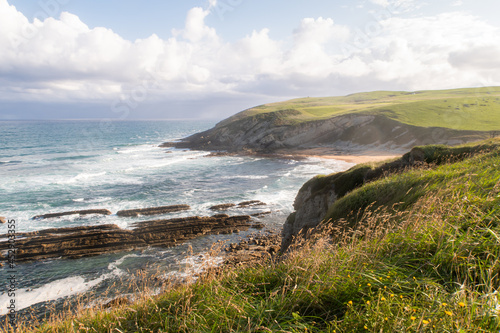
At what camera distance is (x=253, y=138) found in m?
87.2

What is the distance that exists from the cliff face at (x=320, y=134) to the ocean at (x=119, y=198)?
19.8 metres

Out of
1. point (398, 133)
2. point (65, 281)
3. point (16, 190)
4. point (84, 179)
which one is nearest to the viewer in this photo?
point (65, 281)

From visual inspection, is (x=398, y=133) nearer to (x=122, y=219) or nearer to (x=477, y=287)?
(x=122, y=219)

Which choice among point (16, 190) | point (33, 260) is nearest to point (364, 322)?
point (33, 260)

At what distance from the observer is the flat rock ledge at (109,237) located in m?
20.6

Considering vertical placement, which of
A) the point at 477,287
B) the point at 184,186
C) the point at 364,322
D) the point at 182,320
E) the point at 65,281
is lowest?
the point at 65,281

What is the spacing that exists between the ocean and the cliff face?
65.1ft

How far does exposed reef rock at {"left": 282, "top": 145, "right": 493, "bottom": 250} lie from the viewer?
1703cm

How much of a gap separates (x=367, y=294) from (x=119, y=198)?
117 ft

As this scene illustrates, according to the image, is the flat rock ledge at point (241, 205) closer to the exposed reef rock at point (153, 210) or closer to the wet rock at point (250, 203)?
the wet rock at point (250, 203)

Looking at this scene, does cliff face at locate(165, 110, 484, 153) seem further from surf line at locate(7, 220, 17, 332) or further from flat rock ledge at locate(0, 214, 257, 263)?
surf line at locate(7, 220, 17, 332)

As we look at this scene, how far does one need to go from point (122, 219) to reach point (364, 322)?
28143mm

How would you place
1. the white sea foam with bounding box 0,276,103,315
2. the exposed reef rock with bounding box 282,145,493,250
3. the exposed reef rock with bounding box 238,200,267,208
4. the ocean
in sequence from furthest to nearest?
1. the exposed reef rock with bounding box 238,200,267,208
2. the exposed reef rock with bounding box 282,145,493,250
3. the ocean
4. the white sea foam with bounding box 0,276,103,315

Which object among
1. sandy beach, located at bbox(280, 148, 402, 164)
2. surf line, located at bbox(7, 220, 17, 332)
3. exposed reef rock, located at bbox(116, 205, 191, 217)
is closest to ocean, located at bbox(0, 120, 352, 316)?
surf line, located at bbox(7, 220, 17, 332)
